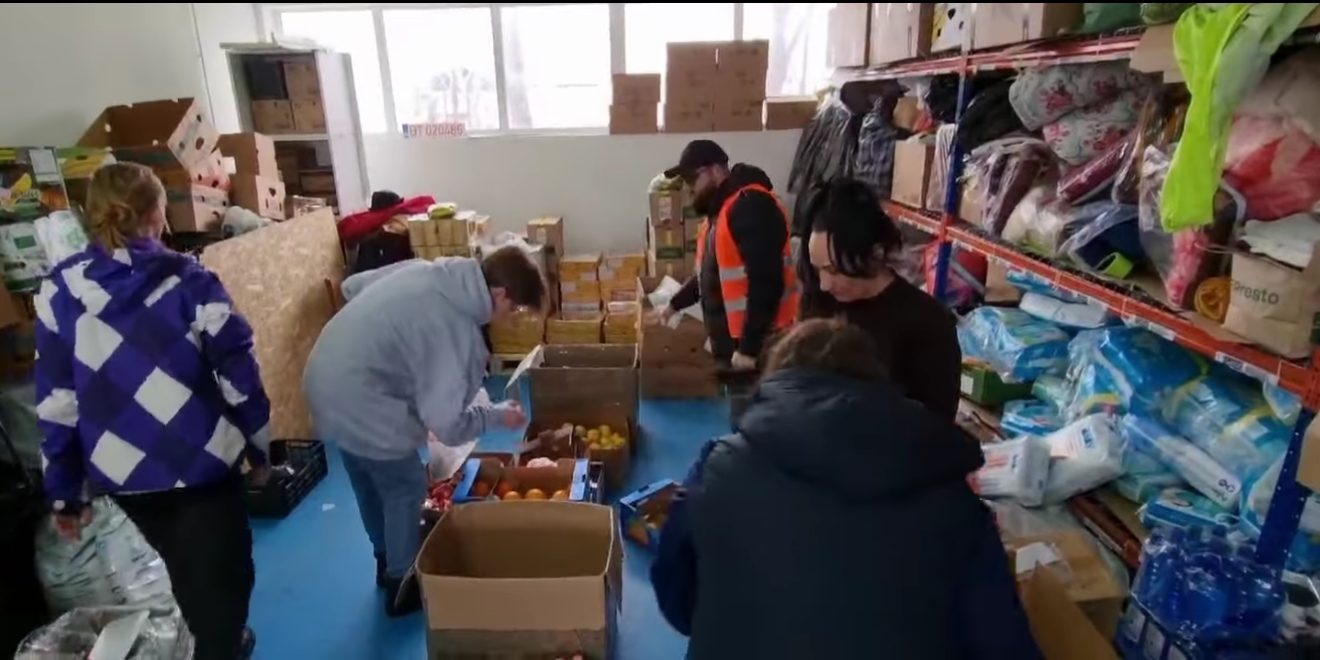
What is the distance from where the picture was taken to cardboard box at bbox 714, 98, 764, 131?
549cm

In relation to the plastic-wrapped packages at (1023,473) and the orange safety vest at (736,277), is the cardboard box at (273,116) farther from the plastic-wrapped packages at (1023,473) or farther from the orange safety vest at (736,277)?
the plastic-wrapped packages at (1023,473)

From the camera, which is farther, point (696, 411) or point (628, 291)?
point (628, 291)

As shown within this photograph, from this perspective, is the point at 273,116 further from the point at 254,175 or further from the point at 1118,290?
the point at 1118,290

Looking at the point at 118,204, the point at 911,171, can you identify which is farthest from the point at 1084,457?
the point at 118,204

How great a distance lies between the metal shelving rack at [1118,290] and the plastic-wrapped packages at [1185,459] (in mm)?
299

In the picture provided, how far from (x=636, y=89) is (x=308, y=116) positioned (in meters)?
2.26

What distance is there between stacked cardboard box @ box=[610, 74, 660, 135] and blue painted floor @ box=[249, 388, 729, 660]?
282 cm

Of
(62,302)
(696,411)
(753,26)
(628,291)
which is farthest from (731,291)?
(753,26)

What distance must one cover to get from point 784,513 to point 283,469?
10.1 feet

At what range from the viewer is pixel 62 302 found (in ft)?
6.18

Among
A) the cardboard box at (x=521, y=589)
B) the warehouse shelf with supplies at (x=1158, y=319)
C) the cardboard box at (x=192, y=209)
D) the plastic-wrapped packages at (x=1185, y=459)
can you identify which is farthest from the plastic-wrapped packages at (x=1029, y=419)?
the cardboard box at (x=192, y=209)

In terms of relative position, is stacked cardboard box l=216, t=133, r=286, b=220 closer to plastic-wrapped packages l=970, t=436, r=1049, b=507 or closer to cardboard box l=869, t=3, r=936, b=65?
cardboard box l=869, t=3, r=936, b=65

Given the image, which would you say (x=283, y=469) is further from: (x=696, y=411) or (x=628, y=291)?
(x=628, y=291)

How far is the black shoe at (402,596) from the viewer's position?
9.01 ft
